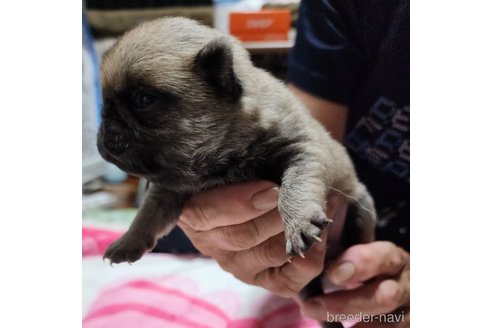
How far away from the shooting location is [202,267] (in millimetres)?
1499

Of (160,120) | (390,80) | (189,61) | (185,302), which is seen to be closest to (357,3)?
(390,80)

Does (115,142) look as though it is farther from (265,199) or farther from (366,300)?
(366,300)

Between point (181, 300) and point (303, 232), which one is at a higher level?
point (303, 232)

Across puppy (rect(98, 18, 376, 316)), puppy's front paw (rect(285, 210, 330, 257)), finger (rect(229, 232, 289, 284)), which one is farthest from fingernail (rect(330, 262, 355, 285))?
puppy's front paw (rect(285, 210, 330, 257))

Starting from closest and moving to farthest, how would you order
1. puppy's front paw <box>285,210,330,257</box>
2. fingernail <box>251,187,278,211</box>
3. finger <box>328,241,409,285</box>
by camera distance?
1. puppy's front paw <box>285,210,330,257</box>
2. fingernail <box>251,187,278,211</box>
3. finger <box>328,241,409,285</box>

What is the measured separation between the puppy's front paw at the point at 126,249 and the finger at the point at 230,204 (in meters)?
0.13

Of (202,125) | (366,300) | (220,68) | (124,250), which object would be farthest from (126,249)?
(366,300)

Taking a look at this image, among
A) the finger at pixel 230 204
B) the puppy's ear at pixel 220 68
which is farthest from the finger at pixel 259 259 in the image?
the puppy's ear at pixel 220 68

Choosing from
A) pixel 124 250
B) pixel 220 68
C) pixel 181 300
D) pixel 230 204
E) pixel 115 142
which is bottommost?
pixel 181 300

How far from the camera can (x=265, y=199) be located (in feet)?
3.59

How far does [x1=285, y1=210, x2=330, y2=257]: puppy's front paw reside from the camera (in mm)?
898

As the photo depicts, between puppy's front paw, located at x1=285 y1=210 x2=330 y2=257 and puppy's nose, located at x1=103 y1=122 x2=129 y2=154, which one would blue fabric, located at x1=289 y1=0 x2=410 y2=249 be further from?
puppy's nose, located at x1=103 y1=122 x2=129 y2=154

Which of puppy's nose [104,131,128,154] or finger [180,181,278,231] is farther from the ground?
puppy's nose [104,131,128,154]

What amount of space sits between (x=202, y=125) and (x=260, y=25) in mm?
417
